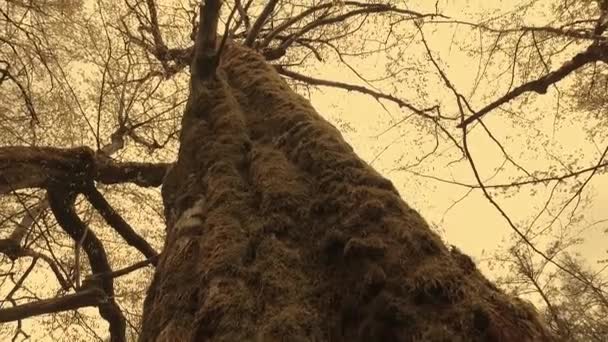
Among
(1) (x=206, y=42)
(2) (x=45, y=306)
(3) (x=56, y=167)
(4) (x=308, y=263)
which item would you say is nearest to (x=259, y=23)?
(1) (x=206, y=42)

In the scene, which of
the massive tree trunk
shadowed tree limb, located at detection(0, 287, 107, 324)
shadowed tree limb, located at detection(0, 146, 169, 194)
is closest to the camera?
the massive tree trunk

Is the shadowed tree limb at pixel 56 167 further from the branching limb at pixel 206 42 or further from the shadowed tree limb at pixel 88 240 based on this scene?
the branching limb at pixel 206 42

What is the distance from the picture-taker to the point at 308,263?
1313mm

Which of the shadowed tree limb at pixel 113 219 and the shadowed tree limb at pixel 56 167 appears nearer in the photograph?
the shadowed tree limb at pixel 56 167

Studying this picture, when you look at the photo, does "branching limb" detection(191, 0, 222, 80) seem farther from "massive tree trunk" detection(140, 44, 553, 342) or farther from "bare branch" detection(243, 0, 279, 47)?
"bare branch" detection(243, 0, 279, 47)

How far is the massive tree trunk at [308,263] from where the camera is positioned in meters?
1.02

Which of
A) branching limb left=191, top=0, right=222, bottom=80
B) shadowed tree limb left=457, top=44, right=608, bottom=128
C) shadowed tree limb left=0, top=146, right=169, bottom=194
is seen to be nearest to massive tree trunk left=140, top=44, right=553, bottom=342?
branching limb left=191, top=0, right=222, bottom=80

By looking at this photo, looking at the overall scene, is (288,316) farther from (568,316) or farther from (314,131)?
(568,316)

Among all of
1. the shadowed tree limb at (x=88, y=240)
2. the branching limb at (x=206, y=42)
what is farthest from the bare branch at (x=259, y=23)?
the shadowed tree limb at (x=88, y=240)

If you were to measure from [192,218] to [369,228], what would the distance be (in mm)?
717

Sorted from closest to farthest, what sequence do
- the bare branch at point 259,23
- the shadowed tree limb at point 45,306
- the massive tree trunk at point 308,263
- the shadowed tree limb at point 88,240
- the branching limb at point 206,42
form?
1. the massive tree trunk at point 308,263
2. the branching limb at point 206,42
3. the shadowed tree limb at point 45,306
4. the shadowed tree limb at point 88,240
5. the bare branch at point 259,23

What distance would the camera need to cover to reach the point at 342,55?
5477 mm

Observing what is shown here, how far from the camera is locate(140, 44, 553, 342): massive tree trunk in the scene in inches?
40.0

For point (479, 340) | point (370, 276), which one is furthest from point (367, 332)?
point (479, 340)
